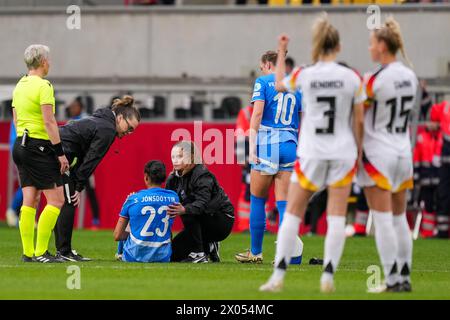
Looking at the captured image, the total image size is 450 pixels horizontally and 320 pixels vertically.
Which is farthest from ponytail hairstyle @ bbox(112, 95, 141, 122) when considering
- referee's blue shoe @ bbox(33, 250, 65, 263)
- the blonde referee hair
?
referee's blue shoe @ bbox(33, 250, 65, 263)

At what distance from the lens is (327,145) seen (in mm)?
8258

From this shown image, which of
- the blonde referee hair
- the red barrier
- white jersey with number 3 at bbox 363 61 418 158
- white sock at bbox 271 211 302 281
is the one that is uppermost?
the blonde referee hair

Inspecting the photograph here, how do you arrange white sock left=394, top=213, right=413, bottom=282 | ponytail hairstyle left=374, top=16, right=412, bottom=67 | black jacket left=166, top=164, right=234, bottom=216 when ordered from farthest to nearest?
black jacket left=166, top=164, right=234, bottom=216
white sock left=394, top=213, right=413, bottom=282
ponytail hairstyle left=374, top=16, right=412, bottom=67

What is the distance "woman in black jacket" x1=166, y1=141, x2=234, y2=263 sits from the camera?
1112cm

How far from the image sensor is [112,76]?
22172mm

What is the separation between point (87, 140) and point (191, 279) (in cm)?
240

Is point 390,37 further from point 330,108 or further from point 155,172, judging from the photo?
point 155,172

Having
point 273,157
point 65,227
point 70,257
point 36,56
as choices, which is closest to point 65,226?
point 65,227

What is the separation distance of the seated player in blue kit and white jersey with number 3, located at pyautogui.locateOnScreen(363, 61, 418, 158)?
2.88 metres

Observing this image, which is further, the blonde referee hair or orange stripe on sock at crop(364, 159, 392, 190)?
the blonde referee hair

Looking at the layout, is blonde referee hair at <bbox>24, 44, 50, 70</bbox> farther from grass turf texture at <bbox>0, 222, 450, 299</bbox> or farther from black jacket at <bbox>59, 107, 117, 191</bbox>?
grass turf texture at <bbox>0, 222, 450, 299</bbox>

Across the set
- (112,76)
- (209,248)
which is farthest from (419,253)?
(112,76)
